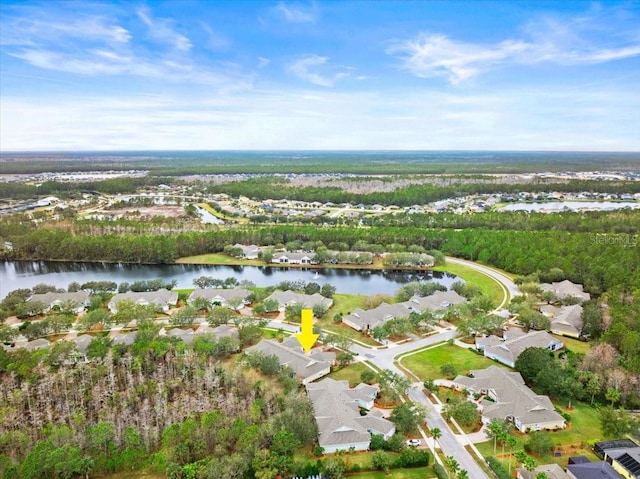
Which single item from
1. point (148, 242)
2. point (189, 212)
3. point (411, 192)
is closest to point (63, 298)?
point (148, 242)

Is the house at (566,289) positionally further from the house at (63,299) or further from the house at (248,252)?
the house at (63,299)

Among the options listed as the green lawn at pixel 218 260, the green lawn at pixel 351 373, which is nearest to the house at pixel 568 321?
the green lawn at pixel 351 373

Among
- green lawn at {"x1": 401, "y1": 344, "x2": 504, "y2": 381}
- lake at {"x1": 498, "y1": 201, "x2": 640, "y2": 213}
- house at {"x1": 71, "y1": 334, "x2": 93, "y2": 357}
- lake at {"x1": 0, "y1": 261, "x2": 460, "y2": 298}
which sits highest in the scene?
lake at {"x1": 498, "y1": 201, "x2": 640, "y2": 213}

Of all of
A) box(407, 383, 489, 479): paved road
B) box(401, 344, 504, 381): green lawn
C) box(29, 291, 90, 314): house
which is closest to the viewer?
box(407, 383, 489, 479): paved road

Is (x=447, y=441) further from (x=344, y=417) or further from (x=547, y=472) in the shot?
(x=344, y=417)

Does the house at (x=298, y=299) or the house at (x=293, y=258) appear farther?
the house at (x=293, y=258)

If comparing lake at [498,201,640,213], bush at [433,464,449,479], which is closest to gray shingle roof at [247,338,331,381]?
bush at [433,464,449,479]

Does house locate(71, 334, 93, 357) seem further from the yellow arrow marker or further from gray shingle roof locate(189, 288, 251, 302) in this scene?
the yellow arrow marker
